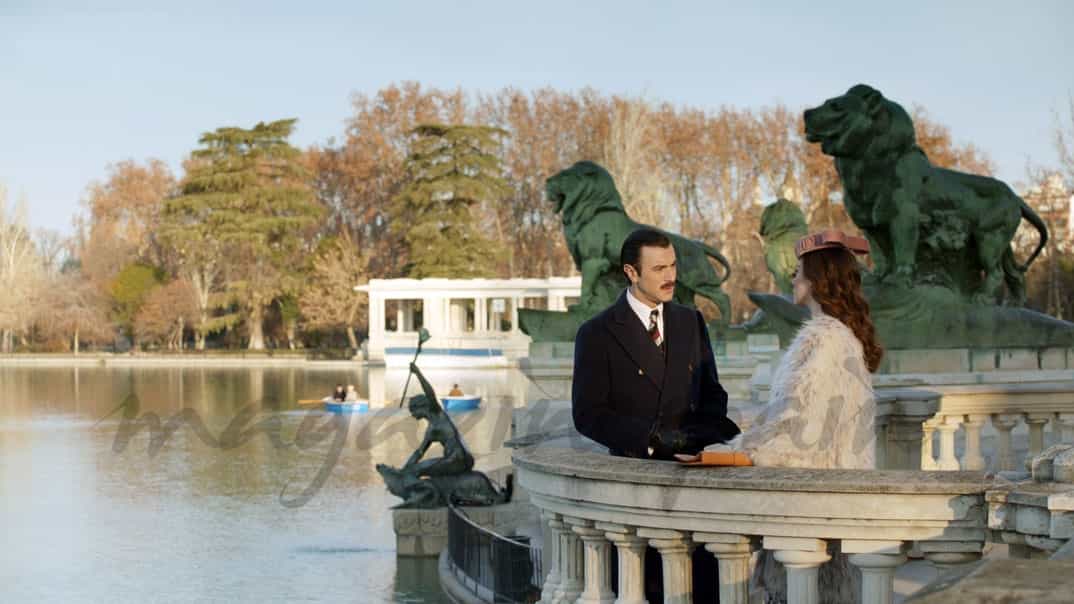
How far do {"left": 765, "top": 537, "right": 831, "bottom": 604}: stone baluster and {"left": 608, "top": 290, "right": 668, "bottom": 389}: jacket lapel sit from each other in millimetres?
868

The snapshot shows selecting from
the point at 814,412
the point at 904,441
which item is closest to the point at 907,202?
the point at 904,441

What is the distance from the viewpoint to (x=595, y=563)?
4574 mm

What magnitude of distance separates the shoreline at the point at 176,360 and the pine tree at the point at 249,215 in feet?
26.6

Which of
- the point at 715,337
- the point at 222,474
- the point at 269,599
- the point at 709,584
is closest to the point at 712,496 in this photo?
the point at 709,584

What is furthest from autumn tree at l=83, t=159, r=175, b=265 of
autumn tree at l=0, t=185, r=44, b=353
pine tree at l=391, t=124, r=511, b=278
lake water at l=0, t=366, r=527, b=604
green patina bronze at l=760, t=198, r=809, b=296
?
green patina bronze at l=760, t=198, r=809, b=296

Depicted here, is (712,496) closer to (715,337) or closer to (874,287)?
(874,287)

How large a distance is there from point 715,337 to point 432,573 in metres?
6.13

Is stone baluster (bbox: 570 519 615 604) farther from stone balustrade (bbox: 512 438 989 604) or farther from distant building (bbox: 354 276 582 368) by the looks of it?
distant building (bbox: 354 276 582 368)

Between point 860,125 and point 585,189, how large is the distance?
507 cm

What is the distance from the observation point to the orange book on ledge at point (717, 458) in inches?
170

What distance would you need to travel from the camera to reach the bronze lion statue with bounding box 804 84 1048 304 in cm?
1233

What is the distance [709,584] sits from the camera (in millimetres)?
4480

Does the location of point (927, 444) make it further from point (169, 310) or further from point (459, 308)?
point (169, 310)

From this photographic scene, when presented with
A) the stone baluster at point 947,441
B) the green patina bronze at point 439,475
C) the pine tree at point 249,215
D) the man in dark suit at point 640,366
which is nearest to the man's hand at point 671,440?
the man in dark suit at point 640,366
